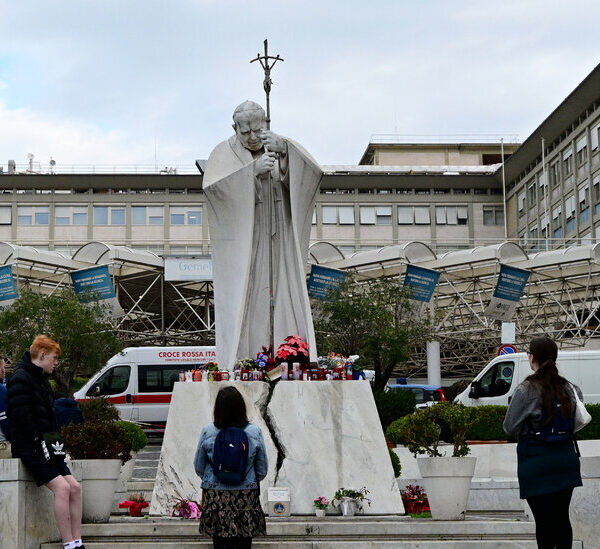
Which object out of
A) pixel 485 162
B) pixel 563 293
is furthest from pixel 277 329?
pixel 485 162

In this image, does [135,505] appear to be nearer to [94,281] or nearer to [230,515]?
[230,515]

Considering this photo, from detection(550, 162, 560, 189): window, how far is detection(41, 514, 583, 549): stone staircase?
1912 inches

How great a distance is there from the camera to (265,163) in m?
12.8

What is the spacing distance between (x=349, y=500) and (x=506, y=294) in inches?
995

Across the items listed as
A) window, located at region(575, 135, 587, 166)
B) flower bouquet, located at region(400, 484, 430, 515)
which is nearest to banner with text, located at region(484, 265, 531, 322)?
window, located at region(575, 135, 587, 166)

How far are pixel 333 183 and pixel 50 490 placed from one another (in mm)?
57279

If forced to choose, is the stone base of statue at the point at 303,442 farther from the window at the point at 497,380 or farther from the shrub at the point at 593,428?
the window at the point at 497,380

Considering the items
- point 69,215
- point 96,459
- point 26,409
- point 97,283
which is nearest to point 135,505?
point 96,459

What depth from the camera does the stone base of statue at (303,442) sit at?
11023 millimetres

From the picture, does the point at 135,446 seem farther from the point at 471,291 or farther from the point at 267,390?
the point at 471,291

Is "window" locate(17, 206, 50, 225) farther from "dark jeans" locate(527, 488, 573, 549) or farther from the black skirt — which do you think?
"dark jeans" locate(527, 488, 573, 549)

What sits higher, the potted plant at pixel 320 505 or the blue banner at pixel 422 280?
the blue banner at pixel 422 280

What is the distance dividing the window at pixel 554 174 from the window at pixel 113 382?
33.2 m

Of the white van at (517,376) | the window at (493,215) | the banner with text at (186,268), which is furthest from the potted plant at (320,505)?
the window at (493,215)
